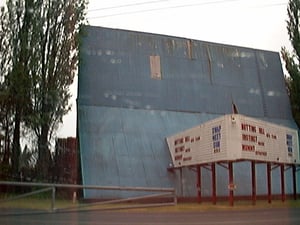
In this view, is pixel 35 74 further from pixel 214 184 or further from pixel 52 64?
pixel 214 184

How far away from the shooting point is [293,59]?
1393 inches

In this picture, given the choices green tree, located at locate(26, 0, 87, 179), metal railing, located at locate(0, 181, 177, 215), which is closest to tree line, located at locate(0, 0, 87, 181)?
green tree, located at locate(26, 0, 87, 179)

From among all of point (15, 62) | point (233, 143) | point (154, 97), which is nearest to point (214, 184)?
point (233, 143)

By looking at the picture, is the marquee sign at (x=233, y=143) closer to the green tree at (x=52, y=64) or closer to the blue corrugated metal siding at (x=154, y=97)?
the blue corrugated metal siding at (x=154, y=97)

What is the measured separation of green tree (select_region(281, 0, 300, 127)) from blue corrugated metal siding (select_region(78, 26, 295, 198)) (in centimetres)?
57

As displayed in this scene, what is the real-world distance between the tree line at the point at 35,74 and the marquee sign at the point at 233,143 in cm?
661

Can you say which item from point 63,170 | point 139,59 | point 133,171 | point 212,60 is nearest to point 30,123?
point 63,170

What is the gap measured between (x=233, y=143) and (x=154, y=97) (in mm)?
8754

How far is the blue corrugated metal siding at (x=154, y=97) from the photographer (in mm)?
26547

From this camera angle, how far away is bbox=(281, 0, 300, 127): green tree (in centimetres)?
3497

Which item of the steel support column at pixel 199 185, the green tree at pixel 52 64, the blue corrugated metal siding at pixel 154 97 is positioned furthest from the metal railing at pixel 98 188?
the green tree at pixel 52 64

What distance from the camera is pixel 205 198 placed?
25906mm

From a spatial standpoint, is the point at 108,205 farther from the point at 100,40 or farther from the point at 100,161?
the point at 100,40

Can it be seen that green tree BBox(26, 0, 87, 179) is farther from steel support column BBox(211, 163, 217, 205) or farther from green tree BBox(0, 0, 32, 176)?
steel support column BBox(211, 163, 217, 205)
